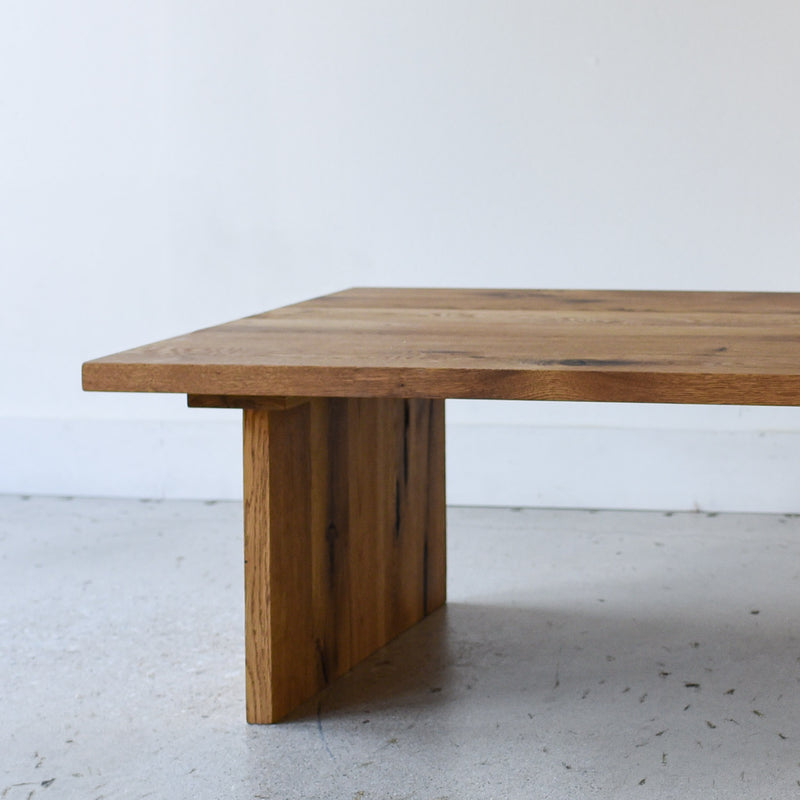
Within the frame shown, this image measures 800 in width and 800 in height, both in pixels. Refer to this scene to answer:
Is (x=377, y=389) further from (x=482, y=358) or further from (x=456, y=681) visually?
(x=456, y=681)

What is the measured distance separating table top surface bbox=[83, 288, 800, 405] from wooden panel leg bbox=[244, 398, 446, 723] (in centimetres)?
13

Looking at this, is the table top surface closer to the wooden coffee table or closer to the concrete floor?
the wooden coffee table

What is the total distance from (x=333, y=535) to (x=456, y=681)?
298 mm

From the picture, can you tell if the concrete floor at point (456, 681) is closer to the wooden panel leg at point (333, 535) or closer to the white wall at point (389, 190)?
the wooden panel leg at point (333, 535)

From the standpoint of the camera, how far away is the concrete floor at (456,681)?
1.45 meters

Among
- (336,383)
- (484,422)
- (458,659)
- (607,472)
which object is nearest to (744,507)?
(607,472)

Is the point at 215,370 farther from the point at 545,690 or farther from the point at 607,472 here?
the point at 607,472

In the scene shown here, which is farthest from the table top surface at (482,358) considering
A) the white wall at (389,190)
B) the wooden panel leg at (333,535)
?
the white wall at (389,190)

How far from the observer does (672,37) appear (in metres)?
2.80

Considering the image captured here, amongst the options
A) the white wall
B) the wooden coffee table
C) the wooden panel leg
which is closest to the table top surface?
the wooden coffee table

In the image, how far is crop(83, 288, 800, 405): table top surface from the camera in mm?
1218

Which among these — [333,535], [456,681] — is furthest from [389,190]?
[456,681]

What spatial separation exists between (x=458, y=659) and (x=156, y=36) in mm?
1915

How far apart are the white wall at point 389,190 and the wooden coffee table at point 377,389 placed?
0.71 metres
